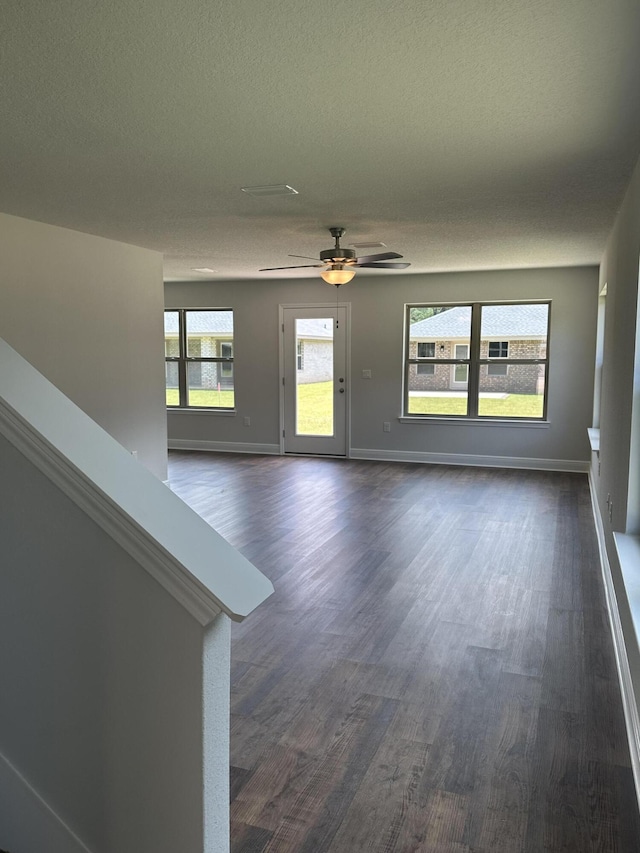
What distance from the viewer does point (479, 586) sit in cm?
409

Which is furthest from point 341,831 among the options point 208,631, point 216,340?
point 216,340

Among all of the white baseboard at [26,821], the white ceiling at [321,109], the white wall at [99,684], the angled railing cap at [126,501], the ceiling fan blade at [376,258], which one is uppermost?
the white ceiling at [321,109]

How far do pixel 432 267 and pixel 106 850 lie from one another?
6.89m

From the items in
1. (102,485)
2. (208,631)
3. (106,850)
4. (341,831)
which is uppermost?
(102,485)

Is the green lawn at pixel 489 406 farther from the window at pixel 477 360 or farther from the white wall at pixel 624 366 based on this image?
the white wall at pixel 624 366

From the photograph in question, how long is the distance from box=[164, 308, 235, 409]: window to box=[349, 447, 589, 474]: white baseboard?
2.19m

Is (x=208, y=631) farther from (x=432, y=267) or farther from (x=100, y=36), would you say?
(x=432, y=267)

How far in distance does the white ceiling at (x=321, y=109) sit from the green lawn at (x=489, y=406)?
11.3ft

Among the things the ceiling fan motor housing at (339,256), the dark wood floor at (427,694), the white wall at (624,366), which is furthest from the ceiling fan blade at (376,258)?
the dark wood floor at (427,694)

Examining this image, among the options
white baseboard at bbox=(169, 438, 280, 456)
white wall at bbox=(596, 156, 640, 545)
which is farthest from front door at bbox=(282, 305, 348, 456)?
white wall at bbox=(596, 156, 640, 545)

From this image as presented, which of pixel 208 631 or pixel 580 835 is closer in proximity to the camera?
pixel 208 631

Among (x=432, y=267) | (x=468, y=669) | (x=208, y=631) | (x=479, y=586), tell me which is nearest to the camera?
(x=208, y=631)

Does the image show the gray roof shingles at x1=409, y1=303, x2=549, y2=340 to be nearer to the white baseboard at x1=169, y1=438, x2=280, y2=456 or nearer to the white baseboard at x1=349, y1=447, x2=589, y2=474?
the white baseboard at x1=349, y1=447, x2=589, y2=474

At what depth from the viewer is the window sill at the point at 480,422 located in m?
7.98
